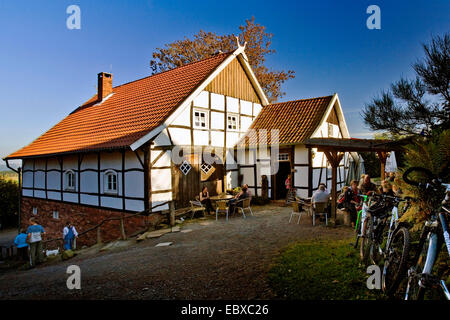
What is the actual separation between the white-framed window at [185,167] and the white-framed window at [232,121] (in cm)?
323

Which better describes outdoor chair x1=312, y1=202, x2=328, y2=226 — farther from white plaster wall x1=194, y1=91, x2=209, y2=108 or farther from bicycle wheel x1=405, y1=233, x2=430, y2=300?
white plaster wall x1=194, y1=91, x2=209, y2=108

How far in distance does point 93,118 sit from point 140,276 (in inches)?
474

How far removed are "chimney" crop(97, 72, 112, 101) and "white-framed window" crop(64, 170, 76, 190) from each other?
209 inches

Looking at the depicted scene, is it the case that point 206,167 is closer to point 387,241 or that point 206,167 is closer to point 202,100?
point 202,100

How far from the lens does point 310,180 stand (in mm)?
12922

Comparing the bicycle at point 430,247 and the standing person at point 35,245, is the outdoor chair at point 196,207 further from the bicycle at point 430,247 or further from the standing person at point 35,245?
the bicycle at point 430,247

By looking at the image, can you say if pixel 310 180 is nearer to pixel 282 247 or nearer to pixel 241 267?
pixel 282 247

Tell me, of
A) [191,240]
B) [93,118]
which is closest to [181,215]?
[191,240]

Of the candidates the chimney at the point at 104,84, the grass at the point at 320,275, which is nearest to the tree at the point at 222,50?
the chimney at the point at 104,84

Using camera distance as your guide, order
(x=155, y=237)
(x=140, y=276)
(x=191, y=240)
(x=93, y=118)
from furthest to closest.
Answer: (x=93, y=118)
(x=155, y=237)
(x=191, y=240)
(x=140, y=276)

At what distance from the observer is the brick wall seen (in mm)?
10898

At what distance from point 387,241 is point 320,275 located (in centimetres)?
132

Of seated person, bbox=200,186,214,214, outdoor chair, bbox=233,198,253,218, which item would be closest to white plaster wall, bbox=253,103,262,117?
seated person, bbox=200,186,214,214

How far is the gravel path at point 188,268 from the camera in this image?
4761 mm
